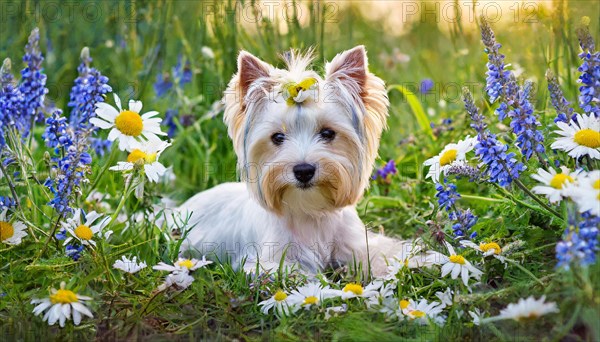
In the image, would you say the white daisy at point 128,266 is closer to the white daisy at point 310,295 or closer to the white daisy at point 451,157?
the white daisy at point 310,295

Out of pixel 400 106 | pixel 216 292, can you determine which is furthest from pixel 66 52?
pixel 216 292

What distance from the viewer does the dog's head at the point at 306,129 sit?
4145 millimetres

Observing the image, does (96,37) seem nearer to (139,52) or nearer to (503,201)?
(139,52)

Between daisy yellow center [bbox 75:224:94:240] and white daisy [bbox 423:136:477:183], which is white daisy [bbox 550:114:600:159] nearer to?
white daisy [bbox 423:136:477:183]

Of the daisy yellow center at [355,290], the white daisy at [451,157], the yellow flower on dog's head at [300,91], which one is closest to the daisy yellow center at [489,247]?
the white daisy at [451,157]

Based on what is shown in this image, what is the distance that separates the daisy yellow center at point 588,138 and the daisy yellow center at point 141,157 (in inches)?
71.3

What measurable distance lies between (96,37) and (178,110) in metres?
1.64

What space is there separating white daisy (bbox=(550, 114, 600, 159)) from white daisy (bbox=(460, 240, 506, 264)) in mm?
499

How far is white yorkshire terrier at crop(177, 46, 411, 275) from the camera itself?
4.17 metres

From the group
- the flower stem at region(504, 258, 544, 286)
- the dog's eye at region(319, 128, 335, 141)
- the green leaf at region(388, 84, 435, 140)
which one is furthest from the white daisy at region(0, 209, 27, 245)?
the green leaf at region(388, 84, 435, 140)

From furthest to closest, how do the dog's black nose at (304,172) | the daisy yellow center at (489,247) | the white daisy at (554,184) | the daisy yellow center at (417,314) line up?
the dog's black nose at (304,172)
the daisy yellow center at (489,247)
the daisy yellow center at (417,314)
the white daisy at (554,184)

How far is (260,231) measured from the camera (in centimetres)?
457

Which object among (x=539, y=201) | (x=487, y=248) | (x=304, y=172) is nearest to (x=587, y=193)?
(x=539, y=201)

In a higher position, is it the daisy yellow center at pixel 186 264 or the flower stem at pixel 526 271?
the daisy yellow center at pixel 186 264
